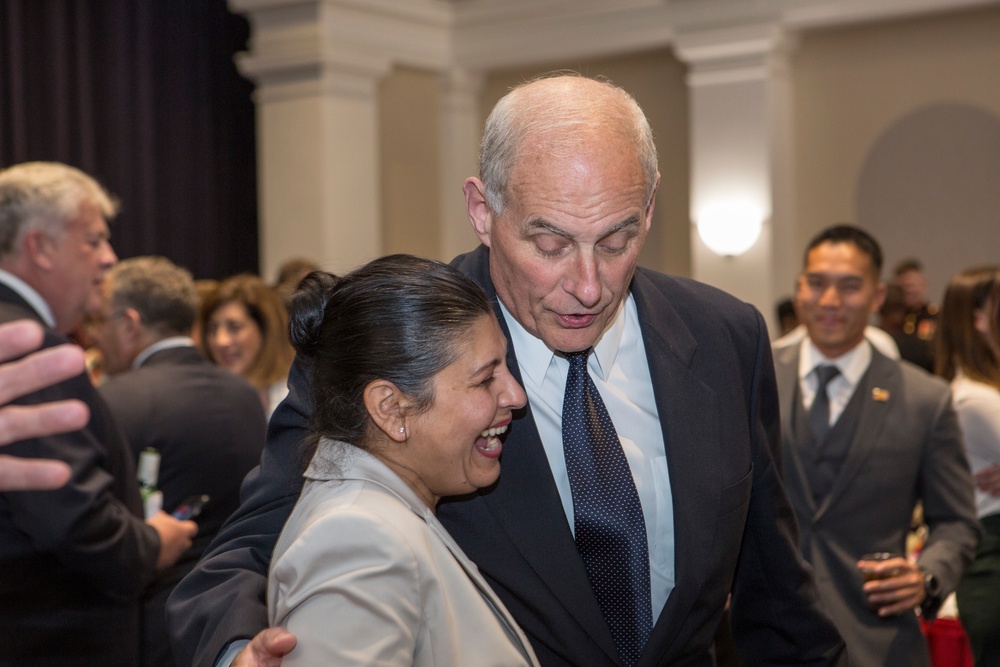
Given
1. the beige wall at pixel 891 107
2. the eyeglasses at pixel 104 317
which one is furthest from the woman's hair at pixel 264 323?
the beige wall at pixel 891 107

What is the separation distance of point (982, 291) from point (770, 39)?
4355 mm

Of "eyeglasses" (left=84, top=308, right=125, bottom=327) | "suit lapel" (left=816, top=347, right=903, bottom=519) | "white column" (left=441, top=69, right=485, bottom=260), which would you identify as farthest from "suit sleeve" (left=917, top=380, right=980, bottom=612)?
"white column" (left=441, top=69, right=485, bottom=260)

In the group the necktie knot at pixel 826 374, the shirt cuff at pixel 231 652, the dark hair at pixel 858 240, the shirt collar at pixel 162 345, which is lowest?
the shirt cuff at pixel 231 652

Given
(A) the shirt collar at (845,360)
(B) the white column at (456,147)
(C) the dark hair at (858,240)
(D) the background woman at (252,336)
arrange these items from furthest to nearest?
1. (B) the white column at (456,147)
2. (D) the background woman at (252,336)
3. (C) the dark hair at (858,240)
4. (A) the shirt collar at (845,360)

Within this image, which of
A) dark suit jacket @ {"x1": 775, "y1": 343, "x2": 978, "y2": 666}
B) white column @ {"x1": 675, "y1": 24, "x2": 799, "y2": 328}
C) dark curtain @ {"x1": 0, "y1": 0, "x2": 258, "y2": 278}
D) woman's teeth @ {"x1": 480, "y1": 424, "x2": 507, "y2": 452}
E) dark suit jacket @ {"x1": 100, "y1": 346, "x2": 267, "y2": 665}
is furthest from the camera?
dark curtain @ {"x1": 0, "y1": 0, "x2": 258, "y2": 278}

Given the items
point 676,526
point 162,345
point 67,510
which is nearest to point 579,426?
point 676,526

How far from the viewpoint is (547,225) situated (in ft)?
5.46

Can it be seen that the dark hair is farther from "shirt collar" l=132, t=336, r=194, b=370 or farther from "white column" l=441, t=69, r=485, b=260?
"white column" l=441, t=69, r=485, b=260

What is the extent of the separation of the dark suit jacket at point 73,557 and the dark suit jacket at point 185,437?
0.45 m

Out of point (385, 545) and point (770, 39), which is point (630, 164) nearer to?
point (385, 545)

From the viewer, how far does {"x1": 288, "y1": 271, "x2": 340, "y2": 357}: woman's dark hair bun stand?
1606 mm

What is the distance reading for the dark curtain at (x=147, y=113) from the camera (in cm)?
834

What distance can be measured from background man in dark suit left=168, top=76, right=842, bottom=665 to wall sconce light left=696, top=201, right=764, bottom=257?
6166 mm

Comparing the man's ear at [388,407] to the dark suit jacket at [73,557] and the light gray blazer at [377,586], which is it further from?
the dark suit jacket at [73,557]
